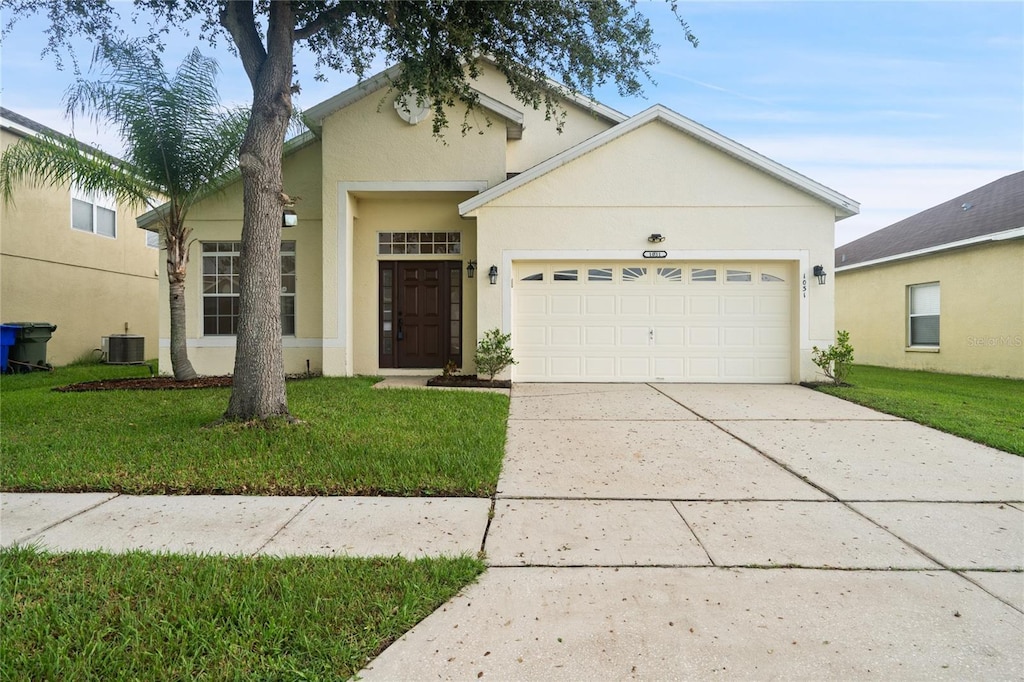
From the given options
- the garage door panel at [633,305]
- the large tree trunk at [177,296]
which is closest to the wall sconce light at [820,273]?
the garage door panel at [633,305]

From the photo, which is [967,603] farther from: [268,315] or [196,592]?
[268,315]

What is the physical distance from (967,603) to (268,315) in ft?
21.5

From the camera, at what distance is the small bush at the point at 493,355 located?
1021cm

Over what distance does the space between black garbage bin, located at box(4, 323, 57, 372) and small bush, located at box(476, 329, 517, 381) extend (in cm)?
1116

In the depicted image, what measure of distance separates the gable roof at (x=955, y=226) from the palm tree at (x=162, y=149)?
1643cm

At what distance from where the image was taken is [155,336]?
19.0 m

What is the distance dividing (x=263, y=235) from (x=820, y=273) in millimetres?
9617

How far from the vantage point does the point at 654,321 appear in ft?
34.9

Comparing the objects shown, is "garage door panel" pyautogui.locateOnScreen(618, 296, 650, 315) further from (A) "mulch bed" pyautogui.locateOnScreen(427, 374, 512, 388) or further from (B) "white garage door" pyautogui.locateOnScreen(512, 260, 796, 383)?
(A) "mulch bed" pyautogui.locateOnScreen(427, 374, 512, 388)

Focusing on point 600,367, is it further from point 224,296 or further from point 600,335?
point 224,296

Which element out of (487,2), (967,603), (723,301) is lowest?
(967,603)

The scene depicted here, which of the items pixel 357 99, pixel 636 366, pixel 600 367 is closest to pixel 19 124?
pixel 357 99

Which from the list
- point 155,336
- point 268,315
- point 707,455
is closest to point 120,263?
point 155,336

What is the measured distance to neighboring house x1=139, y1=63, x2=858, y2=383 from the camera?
10305mm
